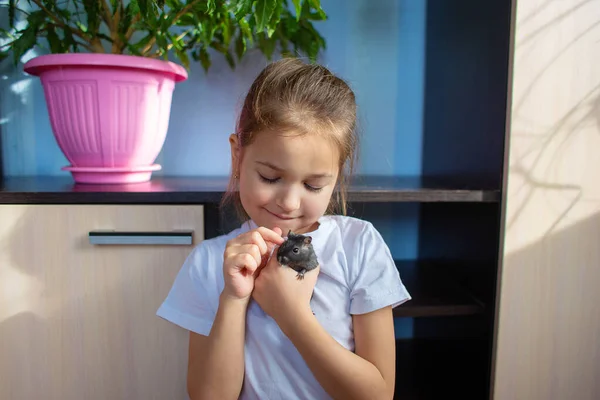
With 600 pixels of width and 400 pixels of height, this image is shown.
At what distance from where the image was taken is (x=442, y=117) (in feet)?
4.41

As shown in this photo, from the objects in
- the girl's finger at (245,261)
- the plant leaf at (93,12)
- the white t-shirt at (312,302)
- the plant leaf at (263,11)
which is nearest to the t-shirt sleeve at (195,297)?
the white t-shirt at (312,302)

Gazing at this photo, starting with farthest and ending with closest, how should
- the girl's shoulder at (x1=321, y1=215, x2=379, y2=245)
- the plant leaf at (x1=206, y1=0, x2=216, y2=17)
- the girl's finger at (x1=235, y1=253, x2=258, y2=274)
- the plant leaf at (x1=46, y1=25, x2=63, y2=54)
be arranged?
the plant leaf at (x1=46, y1=25, x2=63, y2=54) < the plant leaf at (x1=206, y1=0, x2=216, y2=17) < the girl's shoulder at (x1=321, y1=215, x2=379, y2=245) < the girl's finger at (x1=235, y1=253, x2=258, y2=274)

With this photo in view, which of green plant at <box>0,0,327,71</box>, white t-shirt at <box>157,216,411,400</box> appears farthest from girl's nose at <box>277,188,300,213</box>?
green plant at <box>0,0,327,71</box>

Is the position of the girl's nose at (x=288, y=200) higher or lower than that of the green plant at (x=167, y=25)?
lower

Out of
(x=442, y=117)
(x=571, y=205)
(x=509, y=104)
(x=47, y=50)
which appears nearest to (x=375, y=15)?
(x=442, y=117)

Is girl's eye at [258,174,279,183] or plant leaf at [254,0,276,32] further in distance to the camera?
plant leaf at [254,0,276,32]

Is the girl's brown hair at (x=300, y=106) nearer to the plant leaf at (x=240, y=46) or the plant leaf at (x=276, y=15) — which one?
the plant leaf at (x=276, y=15)

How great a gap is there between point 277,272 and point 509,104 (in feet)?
2.04

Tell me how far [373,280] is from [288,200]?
0.20m

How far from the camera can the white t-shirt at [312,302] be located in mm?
751

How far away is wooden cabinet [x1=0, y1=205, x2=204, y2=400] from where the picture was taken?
A: 91cm

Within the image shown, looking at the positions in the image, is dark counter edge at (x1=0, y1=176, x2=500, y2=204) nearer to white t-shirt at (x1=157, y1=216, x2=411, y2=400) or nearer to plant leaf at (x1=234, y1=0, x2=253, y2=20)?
white t-shirt at (x1=157, y1=216, x2=411, y2=400)

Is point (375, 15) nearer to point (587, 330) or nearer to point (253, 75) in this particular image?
point (253, 75)

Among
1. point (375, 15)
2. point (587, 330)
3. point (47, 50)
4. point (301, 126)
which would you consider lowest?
point (587, 330)
